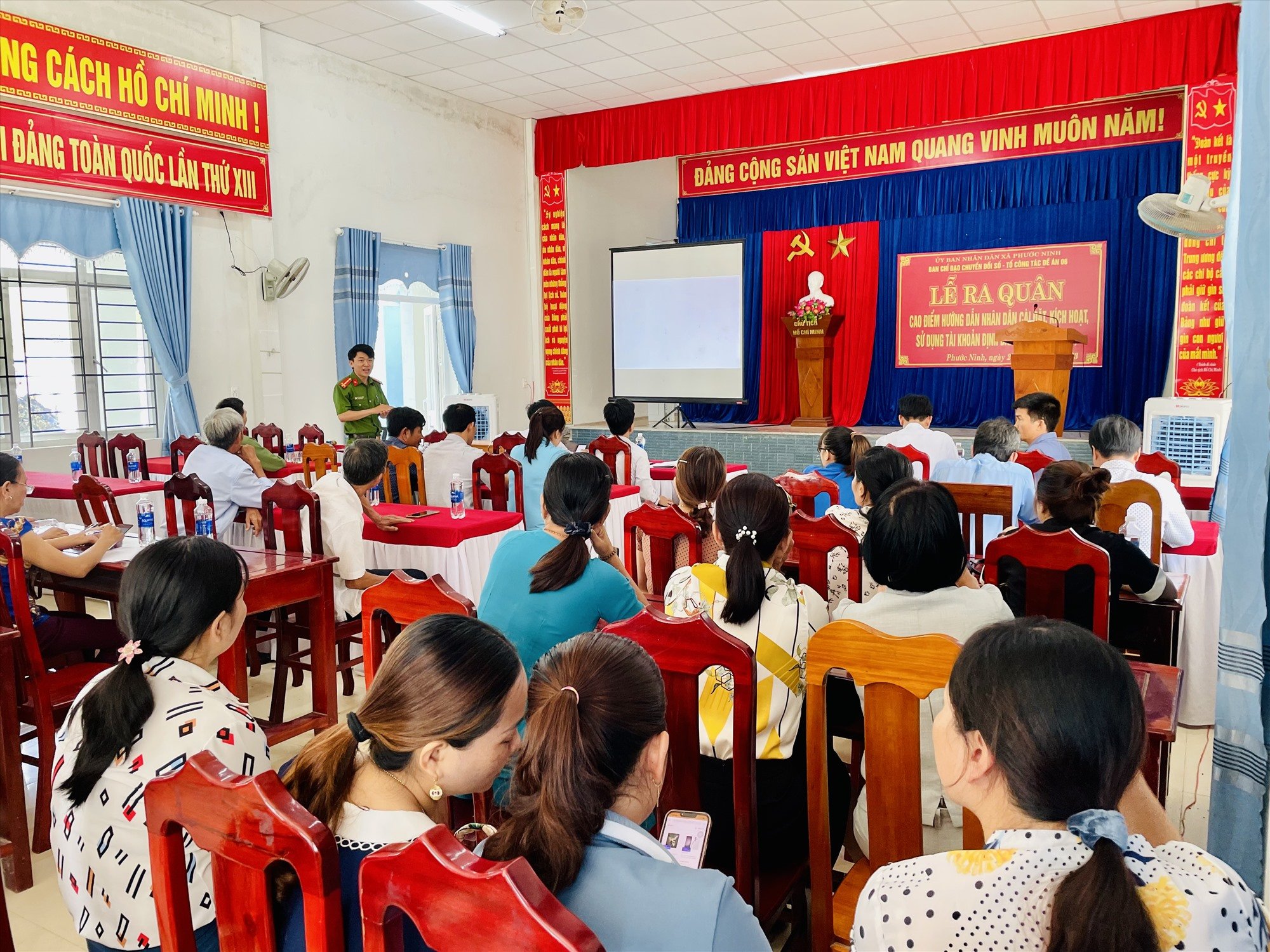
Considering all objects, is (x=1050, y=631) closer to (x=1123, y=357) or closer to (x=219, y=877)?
(x=219, y=877)

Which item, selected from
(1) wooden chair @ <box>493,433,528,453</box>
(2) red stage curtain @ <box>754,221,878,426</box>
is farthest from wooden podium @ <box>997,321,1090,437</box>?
(1) wooden chair @ <box>493,433,528,453</box>

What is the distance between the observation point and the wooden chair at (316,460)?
17.0ft

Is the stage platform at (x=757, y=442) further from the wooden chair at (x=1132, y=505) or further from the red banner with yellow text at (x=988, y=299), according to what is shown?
the wooden chair at (x=1132, y=505)

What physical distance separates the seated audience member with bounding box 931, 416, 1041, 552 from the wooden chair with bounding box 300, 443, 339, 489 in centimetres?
329

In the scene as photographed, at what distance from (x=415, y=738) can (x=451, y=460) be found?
150 inches

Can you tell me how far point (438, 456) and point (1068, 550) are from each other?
134 inches

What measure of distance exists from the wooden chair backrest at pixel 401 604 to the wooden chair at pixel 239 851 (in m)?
0.61

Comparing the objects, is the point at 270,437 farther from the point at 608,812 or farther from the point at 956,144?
the point at 956,144

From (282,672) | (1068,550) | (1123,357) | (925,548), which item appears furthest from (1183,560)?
(1123,357)

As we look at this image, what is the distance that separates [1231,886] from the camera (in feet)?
2.66

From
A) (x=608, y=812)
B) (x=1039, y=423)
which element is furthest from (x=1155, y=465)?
(x=608, y=812)

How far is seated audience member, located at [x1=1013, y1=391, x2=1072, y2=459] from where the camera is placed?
13.8 ft

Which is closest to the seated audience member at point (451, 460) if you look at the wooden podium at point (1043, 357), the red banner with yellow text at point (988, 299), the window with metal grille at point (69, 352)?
the window with metal grille at point (69, 352)

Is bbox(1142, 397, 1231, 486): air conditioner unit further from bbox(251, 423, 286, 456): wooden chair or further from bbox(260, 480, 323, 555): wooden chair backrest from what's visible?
bbox(251, 423, 286, 456): wooden chair
